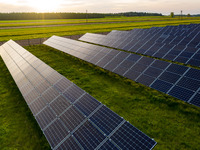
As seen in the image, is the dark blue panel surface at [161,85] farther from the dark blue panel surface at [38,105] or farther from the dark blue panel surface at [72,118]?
the dark blue panel surface at [38,105]

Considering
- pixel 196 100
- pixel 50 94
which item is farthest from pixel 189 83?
pixel 50 94

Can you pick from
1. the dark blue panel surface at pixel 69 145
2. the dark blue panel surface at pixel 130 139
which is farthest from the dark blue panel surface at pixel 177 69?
the dark blue panel surface at pixel 69 145

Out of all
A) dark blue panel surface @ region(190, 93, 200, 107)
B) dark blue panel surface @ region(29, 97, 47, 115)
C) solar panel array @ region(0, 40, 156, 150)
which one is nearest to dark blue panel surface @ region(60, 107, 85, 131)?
solar panel array @ region(0, 40, 156, 150)

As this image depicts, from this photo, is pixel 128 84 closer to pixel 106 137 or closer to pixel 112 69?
pixel 112 69

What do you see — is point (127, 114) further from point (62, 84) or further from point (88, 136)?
point (62, 84)

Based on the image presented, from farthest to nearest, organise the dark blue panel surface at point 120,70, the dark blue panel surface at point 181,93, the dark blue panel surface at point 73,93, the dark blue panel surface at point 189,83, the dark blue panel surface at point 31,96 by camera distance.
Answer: the dark blue panel surface at point 120,70 → the dark blue panel surface at point 189,83 → the dark blue panel surface at point 181,93 → the dark blue panel surface at point 31,96 → the dark blue panel surface at point 73,93

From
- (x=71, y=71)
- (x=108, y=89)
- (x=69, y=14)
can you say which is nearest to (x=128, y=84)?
(x=108, y=89)

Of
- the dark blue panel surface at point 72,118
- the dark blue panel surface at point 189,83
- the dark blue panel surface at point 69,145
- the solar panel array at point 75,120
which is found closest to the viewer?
the solar panel array at point 75,120
